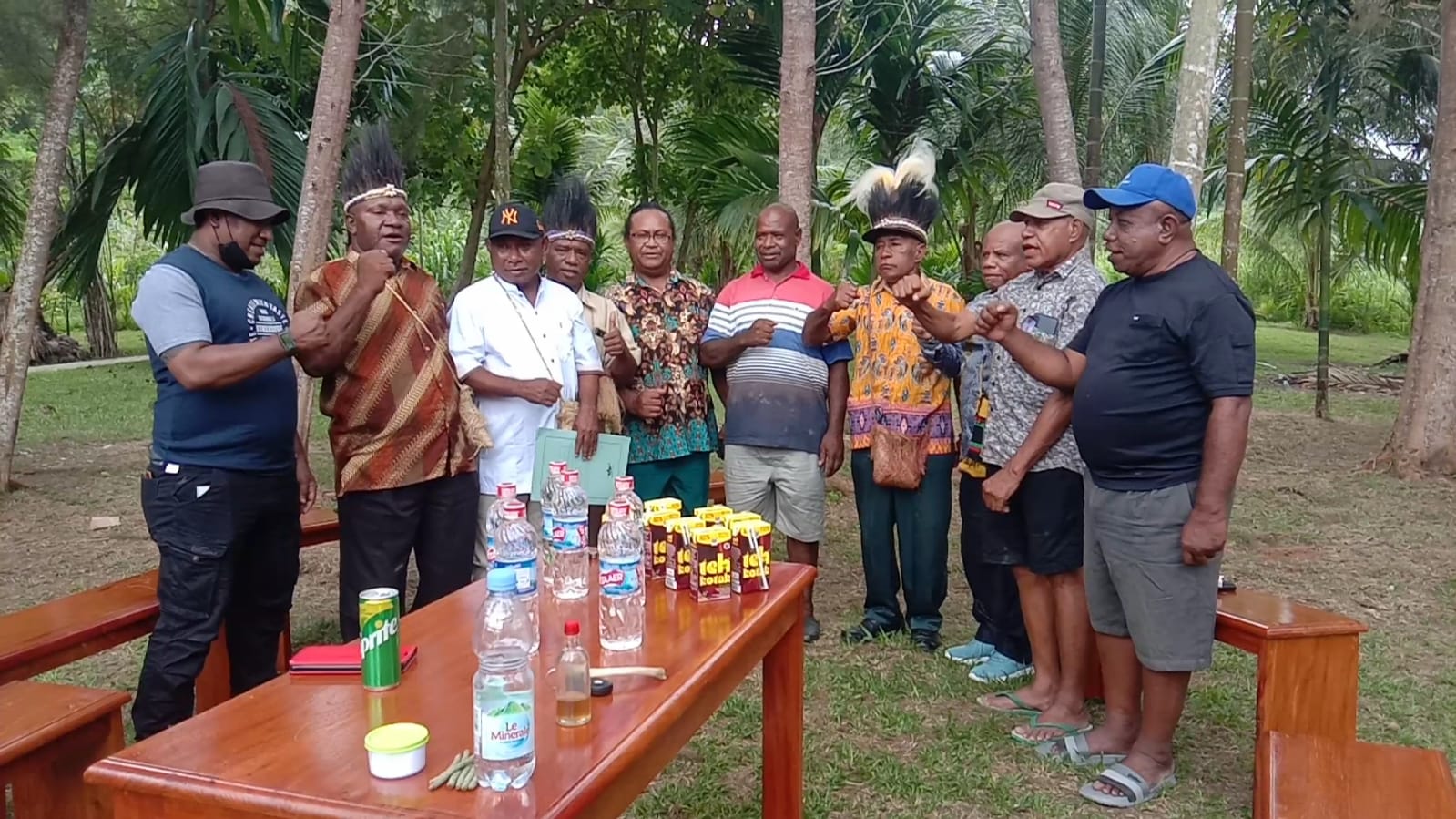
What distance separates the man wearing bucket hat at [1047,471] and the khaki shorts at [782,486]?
85 centimetres

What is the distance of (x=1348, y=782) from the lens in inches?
101

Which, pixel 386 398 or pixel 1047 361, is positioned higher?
pixel 1047 361

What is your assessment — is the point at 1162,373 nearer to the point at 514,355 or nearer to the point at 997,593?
the point at 997,593

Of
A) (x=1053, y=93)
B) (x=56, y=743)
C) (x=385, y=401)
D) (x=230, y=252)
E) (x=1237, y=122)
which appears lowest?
(x=56, y=743)

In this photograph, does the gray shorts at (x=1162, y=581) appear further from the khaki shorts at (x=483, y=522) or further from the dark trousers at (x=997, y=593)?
the khaki shorts at (x=483, y=522)

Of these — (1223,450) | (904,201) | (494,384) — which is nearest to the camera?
(1223,450)

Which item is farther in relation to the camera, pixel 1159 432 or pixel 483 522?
pixel 483 522

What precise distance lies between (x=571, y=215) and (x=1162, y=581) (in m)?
2.84

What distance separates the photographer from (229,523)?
10.3ft

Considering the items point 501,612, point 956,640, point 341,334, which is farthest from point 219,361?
point 956,640

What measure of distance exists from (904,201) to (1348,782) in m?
2.58

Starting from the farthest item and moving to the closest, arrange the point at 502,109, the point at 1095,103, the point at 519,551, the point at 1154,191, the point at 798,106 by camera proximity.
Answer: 1. the point at 1095,103
2. the point at 502,109
3. the point at 798,106
4. the point at 1154,191
5. the point at 519,551

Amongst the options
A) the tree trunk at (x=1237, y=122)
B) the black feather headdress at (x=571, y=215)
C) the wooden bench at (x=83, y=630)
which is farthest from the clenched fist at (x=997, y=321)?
the tree trunk at (x=1237, y=122)

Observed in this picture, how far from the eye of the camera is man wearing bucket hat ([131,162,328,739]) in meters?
2.98
